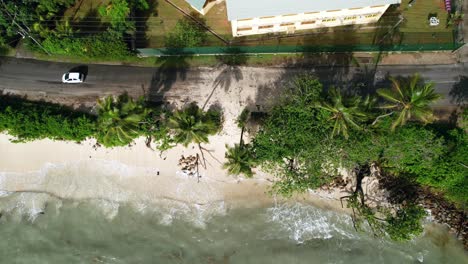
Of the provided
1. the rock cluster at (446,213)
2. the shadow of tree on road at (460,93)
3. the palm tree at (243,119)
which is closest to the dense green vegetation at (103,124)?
the palm tree at (243,119)

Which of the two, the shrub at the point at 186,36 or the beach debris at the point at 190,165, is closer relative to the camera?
the beach debris at the point at 190,165

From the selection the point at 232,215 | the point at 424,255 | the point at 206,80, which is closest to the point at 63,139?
the point at 206,80

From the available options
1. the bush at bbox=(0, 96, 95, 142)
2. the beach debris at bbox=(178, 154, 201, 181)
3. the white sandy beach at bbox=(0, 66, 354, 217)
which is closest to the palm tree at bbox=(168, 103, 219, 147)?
the white sandy beach at bbox=(0, 66, 354, 217)

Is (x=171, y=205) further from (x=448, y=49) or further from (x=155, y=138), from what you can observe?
(x=448, y=49)

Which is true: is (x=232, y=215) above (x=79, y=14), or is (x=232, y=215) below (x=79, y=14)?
below

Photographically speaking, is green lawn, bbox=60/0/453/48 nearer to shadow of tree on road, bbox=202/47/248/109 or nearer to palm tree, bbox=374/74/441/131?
shadow of tree on road, bbox=202/47/248/109

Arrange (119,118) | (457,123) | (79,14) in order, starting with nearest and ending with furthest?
(119,118)
(457,123)
(79,14)

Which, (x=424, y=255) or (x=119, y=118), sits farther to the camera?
(x=424, y=255)

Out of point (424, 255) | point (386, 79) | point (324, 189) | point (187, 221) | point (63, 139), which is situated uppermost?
point (386, 79)

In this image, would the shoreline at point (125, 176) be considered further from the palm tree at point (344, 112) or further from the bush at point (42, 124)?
the palm tree at point (344, 112)
